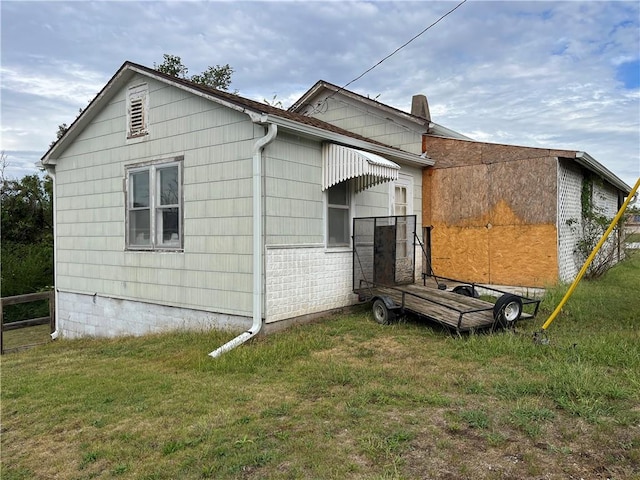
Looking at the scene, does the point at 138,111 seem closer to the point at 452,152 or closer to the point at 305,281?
the point at 305,281

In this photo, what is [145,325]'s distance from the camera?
8.27 metres

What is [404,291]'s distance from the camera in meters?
6.95

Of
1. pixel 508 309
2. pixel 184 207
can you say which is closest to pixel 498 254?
pixel 508 309

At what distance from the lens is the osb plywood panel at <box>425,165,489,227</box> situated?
9.55 m

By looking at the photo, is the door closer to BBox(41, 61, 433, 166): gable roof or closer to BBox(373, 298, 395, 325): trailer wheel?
BBox(373, 298, 395, 325): trailer wheel

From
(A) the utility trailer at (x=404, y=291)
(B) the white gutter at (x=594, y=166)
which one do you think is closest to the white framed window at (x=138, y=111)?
(A) the utility trailer at (x=404, y=291)

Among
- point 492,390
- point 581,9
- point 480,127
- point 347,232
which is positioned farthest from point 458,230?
point 480,127

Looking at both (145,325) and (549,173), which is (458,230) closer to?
(549,173)

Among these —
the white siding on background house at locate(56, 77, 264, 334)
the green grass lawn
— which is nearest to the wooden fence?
the white siding on background house at locate(56, 77, 264, 334)

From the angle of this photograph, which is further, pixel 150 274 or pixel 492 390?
pixel 150 274

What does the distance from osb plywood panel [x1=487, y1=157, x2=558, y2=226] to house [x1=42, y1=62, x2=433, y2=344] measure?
1.71 meters

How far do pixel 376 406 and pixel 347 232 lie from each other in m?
4.57

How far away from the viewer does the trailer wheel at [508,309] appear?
5.95 meters

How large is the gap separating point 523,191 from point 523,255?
52.0 inches
